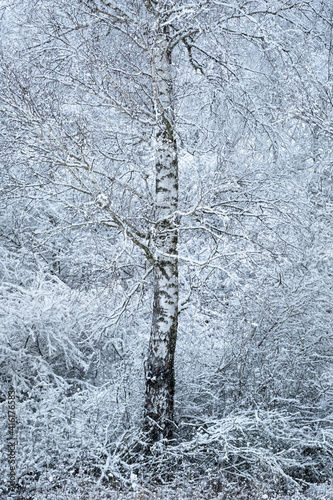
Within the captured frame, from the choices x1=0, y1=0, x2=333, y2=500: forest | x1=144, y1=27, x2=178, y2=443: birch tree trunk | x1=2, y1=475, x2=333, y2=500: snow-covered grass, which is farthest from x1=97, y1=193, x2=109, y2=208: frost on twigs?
x1=2, y1=475, x2=333, y2=500: snow-covered grass

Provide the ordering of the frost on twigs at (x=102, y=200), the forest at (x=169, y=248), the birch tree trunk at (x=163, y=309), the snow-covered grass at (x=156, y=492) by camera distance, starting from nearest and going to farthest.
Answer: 1. the snow-covered grass at (x=156, y=492)
2. the frost on twigs at (x=102, y=200)
3. the forest at (x=169, y=248)
4. the birch tree trunk at (x=163, y=309)

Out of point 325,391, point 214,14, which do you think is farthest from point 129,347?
point 214,14

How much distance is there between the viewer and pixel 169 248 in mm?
5340

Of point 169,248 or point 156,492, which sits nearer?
point 156,492

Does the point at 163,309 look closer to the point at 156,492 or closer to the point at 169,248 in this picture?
the point at 169,248

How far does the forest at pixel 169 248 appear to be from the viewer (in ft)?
15.7

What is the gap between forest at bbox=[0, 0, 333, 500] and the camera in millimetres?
4773

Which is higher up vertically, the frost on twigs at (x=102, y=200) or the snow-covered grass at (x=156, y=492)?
the frost on twigs at (x=102, y=200)

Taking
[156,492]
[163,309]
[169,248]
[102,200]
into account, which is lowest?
[156,492]

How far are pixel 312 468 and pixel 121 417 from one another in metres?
2.19

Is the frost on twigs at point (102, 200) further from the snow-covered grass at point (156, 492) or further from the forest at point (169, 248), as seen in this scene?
the snow-covered grass at point (156, 492)

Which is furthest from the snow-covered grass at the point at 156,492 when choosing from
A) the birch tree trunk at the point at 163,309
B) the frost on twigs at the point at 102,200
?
the frost on twigs at the point at 102,200

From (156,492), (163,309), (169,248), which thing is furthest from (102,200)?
(156,492)

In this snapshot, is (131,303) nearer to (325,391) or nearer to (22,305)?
(22,305)
